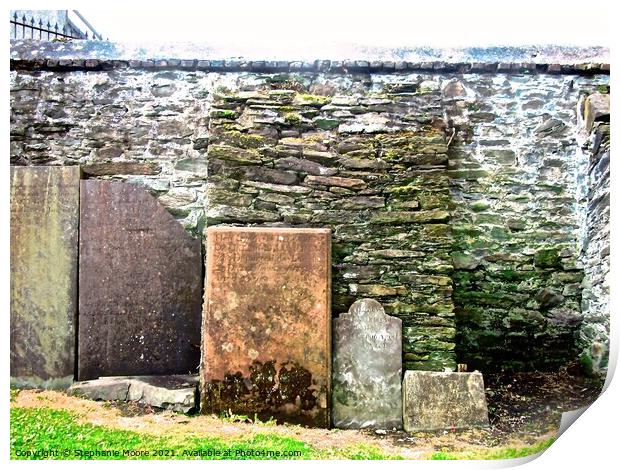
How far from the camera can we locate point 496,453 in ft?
9.57

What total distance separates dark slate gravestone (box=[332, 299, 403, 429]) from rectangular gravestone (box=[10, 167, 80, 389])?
1575 mm

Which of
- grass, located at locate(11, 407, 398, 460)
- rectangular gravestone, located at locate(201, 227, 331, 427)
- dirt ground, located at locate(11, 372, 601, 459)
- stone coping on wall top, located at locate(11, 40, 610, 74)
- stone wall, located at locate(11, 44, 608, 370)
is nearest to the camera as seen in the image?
grass, located at locate(11, 407, 398, 460)

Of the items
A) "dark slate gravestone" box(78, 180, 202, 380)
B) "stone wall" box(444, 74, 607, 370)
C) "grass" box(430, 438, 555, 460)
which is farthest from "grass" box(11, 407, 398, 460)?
"stone wall" box(444, 74, 607, 370)

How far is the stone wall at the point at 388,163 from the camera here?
3.27 meters

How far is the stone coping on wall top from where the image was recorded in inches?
139

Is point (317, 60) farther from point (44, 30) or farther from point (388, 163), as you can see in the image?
point (44, 30)

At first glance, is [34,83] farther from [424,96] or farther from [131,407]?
[424,96]

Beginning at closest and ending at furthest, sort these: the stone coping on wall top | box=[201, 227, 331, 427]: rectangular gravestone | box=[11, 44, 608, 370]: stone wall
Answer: box=[201, 227, 331, 427]: rectangular gravestone < box=[11, 44, 608, 370]: stone wall < the stone coping on wall top

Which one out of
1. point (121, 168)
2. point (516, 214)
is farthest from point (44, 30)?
point (516, 214)

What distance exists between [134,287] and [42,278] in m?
0.52

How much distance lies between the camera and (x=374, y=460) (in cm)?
285

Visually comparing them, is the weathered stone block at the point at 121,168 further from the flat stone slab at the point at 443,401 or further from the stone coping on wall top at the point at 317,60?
the flat stone slab at the point at 443,401

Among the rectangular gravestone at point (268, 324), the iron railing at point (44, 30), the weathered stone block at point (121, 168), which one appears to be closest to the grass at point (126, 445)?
the rectangular gravestone at point (268, 324)

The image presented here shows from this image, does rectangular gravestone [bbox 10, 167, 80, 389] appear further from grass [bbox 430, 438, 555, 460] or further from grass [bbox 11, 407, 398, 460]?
grass [bbox 430, 438, 555, 460]
